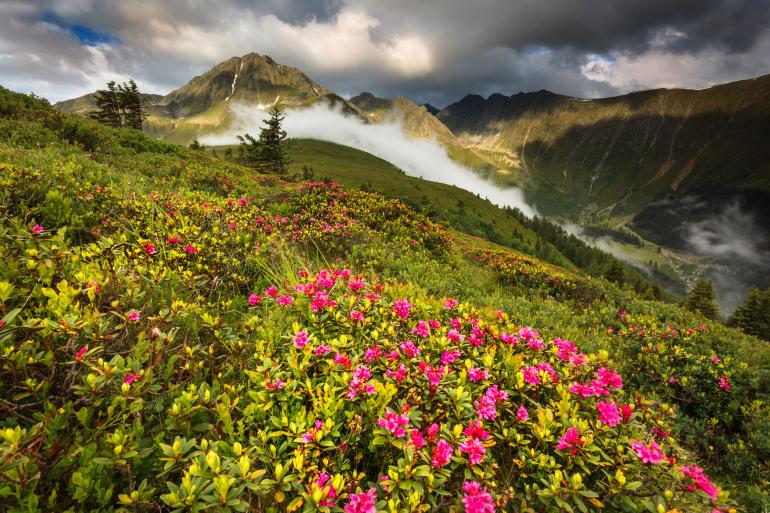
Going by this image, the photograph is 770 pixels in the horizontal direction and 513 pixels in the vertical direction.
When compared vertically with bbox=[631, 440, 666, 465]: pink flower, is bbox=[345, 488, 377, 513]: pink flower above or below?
above

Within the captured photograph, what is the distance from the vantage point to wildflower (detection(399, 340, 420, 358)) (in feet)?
11.5

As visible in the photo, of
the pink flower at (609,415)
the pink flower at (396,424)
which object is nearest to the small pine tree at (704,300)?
the pink flower at (609,415)

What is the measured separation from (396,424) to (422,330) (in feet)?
4.93

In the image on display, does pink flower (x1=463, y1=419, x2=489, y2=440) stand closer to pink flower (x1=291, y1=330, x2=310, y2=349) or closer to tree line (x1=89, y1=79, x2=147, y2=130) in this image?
pink flower (x1=291, y1=330, x2=310, y2=349)

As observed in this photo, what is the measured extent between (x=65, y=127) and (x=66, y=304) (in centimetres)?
1623

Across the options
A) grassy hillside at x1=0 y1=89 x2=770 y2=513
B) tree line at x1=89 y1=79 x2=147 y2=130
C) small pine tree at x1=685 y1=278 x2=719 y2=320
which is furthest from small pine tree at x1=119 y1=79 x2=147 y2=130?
small pine tree at x1=685 y1=278 x2=719 y2=320

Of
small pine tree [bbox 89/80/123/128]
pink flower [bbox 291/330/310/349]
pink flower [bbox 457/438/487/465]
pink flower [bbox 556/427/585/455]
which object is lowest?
pink flower [bbox 556/427/585/455]

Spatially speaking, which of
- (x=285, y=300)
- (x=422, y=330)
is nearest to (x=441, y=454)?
(x=422, y=330)

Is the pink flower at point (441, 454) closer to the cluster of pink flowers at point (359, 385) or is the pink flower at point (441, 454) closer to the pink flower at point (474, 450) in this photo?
the pink flower at point (474, 450)

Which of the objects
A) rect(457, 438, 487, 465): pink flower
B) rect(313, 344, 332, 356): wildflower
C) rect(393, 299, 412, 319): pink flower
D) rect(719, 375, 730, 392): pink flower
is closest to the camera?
rect(457, 438, 487, 465): pink flower

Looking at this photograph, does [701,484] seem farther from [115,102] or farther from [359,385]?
[115,102]

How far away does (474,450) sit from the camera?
2.50 m

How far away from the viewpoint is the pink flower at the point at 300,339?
131 inches

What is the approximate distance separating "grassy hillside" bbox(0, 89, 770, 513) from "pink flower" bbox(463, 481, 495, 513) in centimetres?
1
